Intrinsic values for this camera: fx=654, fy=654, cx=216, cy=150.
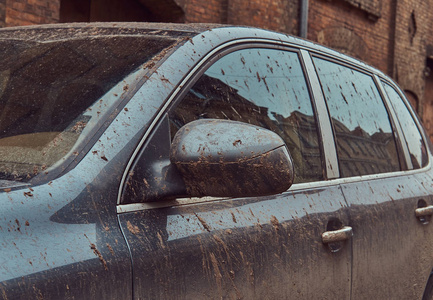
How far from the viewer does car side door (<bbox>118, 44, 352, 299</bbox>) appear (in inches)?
60.8

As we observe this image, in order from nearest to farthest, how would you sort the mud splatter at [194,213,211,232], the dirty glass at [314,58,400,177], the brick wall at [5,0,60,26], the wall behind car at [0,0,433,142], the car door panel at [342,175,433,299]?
the mud splatter at [194,213,211,232], the car door panel at [342,175,433,299], the dirty glass at [314,58,400,177], the brick wall at [5,0,60,26], the wall behind car at [0,0,433,142]

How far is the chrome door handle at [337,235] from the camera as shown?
215 centimetres

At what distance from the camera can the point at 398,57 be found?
15.3m

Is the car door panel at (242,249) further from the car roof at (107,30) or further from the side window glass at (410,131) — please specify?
the side window glass at (410,131)

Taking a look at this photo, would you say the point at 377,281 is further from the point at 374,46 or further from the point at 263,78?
the point at 374,46

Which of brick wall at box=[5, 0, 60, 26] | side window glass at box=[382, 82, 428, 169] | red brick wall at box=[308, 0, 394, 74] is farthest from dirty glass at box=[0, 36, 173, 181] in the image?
red brick wall at box=[308, 0, 394, 74]

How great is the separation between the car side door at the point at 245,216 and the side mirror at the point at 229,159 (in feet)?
0.15

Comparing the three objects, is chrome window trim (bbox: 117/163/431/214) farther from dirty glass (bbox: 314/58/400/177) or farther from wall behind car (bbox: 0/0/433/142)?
wall behind car (bbox: 0/0/433/142)

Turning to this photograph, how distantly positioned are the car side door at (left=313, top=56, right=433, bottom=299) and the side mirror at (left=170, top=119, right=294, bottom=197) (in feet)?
2.85

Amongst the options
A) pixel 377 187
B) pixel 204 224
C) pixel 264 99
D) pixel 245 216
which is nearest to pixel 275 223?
pixel 245 216

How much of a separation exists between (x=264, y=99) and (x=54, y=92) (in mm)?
744

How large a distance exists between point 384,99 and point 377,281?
0.97m

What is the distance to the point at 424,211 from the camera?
2.82m

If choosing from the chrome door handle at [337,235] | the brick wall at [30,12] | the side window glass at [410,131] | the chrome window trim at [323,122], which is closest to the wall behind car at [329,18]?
the brick wall at [30,12]
